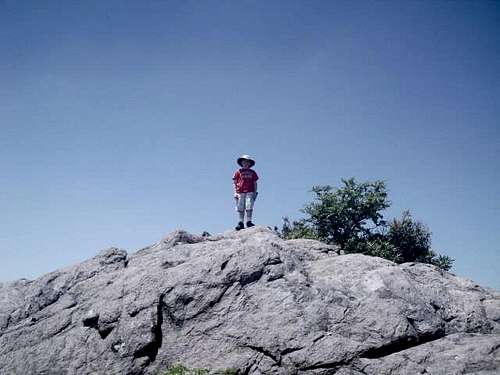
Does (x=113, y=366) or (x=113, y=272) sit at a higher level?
(x=113, y=272)

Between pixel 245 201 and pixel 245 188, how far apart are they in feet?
2.11

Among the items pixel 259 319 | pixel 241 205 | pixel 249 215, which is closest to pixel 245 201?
pixel 241 205

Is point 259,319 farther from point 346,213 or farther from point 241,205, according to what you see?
point 346,213

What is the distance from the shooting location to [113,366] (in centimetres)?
944

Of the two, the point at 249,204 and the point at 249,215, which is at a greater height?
the point at 249,204

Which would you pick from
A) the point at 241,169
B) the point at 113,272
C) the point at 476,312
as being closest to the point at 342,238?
the point at 241,169

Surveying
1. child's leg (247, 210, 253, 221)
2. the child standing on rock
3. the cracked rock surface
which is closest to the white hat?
the child standing on rock

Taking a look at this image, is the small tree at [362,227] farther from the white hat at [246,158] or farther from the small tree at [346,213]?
the white hat at [246,158]

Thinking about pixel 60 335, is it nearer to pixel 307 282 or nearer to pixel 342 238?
pixel 307 282

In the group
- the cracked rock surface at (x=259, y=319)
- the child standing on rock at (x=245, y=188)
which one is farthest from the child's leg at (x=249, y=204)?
the cracked rock surface at (x=259, y=319)

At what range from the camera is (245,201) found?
16.1 metres

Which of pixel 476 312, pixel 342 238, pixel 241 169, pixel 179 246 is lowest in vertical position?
pixel 476 312

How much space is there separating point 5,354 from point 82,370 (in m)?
3.49

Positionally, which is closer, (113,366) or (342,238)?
(113,366)
